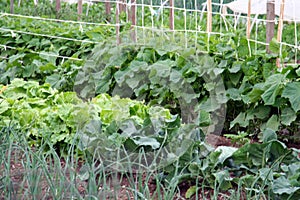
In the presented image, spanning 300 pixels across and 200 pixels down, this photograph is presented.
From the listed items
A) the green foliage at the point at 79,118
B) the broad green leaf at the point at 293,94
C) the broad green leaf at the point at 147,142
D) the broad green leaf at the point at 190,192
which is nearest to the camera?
the broad green leaf at the point at 190,192

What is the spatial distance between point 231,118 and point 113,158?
6.14 ft

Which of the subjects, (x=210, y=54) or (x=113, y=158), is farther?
(x=210, y=54)

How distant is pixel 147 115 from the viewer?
180 inches

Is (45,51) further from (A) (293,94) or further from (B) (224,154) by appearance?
(B) (224,154)

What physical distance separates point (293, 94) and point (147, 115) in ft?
3.47

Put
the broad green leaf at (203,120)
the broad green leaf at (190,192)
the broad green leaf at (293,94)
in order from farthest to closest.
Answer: the broad green leaf at (293,94) → the broad green leaf at (203,120) → the broad green leaf at (190,192)

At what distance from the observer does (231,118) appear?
5.56 metres

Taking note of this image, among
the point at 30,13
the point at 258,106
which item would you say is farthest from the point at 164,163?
the point at 30,13

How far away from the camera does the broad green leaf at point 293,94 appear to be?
15.7ft

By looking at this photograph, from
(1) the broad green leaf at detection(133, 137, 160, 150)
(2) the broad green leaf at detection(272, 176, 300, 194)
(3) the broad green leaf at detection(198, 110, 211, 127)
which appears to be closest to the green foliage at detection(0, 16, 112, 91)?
(3) the broad green leaf at detection(198, 110, 211, 127)

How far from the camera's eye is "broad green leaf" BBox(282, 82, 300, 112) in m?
4.79

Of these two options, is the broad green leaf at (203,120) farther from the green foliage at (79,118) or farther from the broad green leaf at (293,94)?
the broad green leaf at (293,94)

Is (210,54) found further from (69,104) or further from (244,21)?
(244,21)

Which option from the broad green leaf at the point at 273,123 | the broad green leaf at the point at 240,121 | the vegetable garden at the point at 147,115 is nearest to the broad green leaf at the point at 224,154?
the vegetable garden at the point at 147,115
